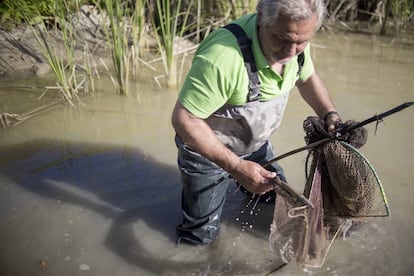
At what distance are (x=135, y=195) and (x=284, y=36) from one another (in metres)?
1.75

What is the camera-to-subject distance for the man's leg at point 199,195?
8.10ft

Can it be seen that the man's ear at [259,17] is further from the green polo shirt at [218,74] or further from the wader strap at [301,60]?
the wader strap at [301,60]

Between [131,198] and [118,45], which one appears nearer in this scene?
[131,198]

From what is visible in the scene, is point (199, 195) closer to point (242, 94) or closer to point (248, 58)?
point (242, 94)

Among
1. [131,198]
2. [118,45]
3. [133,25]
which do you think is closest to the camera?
[131,198]

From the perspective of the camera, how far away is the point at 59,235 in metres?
2.75

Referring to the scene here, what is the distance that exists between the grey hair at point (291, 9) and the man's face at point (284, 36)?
19mm

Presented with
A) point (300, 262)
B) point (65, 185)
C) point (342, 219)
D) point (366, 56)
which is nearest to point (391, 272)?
point (342, 219)

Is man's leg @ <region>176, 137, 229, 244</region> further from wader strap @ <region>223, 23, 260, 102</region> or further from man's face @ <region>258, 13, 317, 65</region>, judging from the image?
man's face @ <region>258, 13, 317, 65</region>

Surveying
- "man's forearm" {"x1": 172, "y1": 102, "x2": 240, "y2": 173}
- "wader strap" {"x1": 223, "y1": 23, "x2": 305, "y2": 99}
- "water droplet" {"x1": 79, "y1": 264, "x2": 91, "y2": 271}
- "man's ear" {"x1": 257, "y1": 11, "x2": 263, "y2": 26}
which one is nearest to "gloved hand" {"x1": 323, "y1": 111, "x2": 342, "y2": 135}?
"wader strap" {"x1": 223, "y1": 23, "x2": 305, "y2": 99}

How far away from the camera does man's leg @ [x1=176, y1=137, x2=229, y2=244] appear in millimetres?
2469

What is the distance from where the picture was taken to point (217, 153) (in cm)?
206

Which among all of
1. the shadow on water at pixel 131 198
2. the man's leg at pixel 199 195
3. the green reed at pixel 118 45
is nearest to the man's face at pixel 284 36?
the man's leg at pixel 199 195

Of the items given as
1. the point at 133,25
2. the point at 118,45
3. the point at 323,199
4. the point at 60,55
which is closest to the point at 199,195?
the point at 323,199
